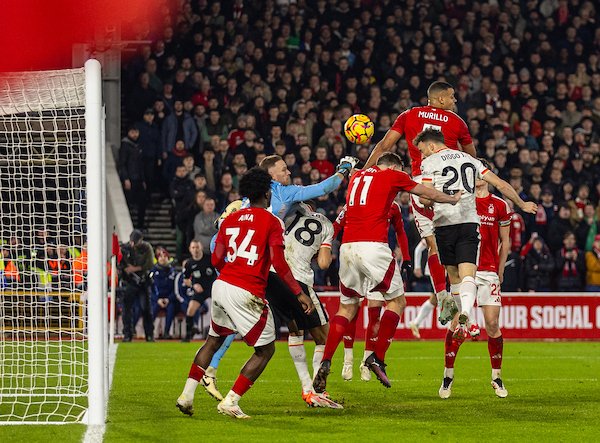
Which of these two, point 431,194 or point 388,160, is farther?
point 388,160

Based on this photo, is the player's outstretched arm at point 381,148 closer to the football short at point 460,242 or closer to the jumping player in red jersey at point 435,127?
the jumping player in red jersey at point 435,127

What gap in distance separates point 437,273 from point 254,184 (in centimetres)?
327

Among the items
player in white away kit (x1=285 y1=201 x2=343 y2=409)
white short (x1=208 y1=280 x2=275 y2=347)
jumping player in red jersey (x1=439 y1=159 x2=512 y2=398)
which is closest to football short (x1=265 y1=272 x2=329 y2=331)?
player in white away kit (x1=285 y1=201 x2=343 y2=409)

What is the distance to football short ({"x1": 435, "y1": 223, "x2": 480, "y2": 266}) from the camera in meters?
8.41

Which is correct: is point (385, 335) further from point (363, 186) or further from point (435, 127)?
point (435, 127)

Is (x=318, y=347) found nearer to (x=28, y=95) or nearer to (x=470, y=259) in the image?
(x=470, y=259)

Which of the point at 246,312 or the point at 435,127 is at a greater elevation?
the point at 435,127

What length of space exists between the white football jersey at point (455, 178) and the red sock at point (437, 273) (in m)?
1.05

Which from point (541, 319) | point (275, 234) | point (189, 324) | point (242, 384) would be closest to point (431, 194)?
point (275, 234)

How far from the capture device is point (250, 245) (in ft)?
22.6

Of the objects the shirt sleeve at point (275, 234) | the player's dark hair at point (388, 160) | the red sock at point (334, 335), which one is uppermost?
the player's dark hair at point (388, 160)

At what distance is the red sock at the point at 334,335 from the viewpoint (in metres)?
8.03

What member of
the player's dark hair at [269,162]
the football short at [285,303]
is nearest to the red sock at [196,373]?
the football short at [285,303]

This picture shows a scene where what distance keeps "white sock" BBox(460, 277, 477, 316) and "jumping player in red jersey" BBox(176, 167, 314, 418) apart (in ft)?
5.89
